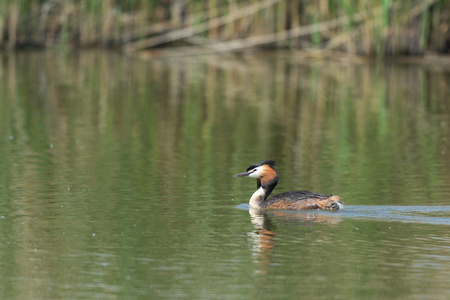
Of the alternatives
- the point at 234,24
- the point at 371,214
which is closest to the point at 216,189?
the point at 371,214

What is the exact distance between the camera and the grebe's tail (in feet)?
26.9

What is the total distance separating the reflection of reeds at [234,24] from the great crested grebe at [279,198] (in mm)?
12562

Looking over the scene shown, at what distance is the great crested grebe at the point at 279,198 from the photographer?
8.27m

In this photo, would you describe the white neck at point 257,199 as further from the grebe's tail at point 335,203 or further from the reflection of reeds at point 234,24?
the reflection of reeds at point 234,24

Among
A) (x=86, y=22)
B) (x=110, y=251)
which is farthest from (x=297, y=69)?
(x=110, y=251)

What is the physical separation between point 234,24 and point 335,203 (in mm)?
17495

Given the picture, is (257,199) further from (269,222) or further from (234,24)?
(234,24)

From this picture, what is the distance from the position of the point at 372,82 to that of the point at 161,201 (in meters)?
12.2

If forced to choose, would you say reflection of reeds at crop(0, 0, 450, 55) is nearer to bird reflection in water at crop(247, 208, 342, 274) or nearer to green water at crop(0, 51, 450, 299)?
green water at crop(0, 51, 450, 299)

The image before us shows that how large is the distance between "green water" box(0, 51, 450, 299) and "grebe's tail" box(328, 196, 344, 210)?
12 cm

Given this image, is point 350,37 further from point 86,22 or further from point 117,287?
point 117,287

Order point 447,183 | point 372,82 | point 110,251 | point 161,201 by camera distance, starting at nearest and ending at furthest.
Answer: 1. point 110,251
2. point 161,201
3. point 447,183
4. point 372,82

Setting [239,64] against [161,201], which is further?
[239,64]

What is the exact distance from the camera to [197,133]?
13414 millimetres
